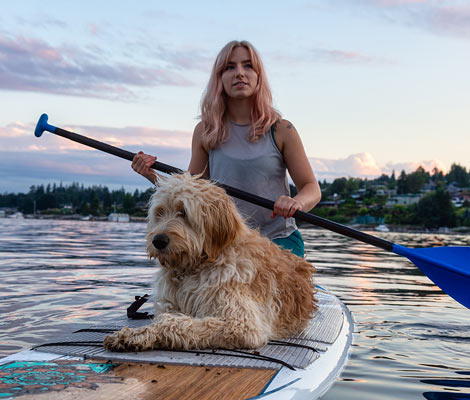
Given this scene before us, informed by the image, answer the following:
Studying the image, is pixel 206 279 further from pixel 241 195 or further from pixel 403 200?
pixel 403 200

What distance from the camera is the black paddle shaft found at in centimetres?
532

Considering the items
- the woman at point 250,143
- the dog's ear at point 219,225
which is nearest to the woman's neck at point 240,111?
the woman at point 250,143

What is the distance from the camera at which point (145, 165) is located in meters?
5.62

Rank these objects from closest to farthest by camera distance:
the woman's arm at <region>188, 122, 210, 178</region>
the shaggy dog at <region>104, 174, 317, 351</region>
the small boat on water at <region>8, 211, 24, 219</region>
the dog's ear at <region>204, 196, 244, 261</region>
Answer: the shaggy dog at <region>104, 174, 317, 351</region> < the dog's ear at <region>204, 196, 244, 261</region> < the woman's arm at <region>188, 122, 210, 178</region> < the small boat on water at <region>8, 211, 24, 219</region>

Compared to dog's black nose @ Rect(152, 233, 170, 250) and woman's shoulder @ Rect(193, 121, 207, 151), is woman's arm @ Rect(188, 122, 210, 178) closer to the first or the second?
woman's shoulder @ Rect(193, 121, 207, 151)

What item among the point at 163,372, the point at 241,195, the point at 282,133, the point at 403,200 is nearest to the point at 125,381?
the point at 163,372

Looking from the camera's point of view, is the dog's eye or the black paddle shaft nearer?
Result: the dog's eye

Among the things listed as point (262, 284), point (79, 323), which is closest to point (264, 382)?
point (262, 284)

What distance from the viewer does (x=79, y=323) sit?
23.1ft

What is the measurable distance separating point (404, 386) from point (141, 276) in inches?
339

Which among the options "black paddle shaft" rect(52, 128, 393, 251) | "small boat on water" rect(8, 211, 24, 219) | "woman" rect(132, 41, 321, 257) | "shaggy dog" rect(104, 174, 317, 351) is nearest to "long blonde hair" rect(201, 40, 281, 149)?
"woman" rect(132, 41, 321, 257)

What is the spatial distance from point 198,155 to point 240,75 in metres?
0.99

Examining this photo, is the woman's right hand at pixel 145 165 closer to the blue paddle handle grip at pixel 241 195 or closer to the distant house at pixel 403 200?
the blue paddle handle grip at pixel 241 195

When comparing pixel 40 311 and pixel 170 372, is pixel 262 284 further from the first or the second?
pixel 40 311
